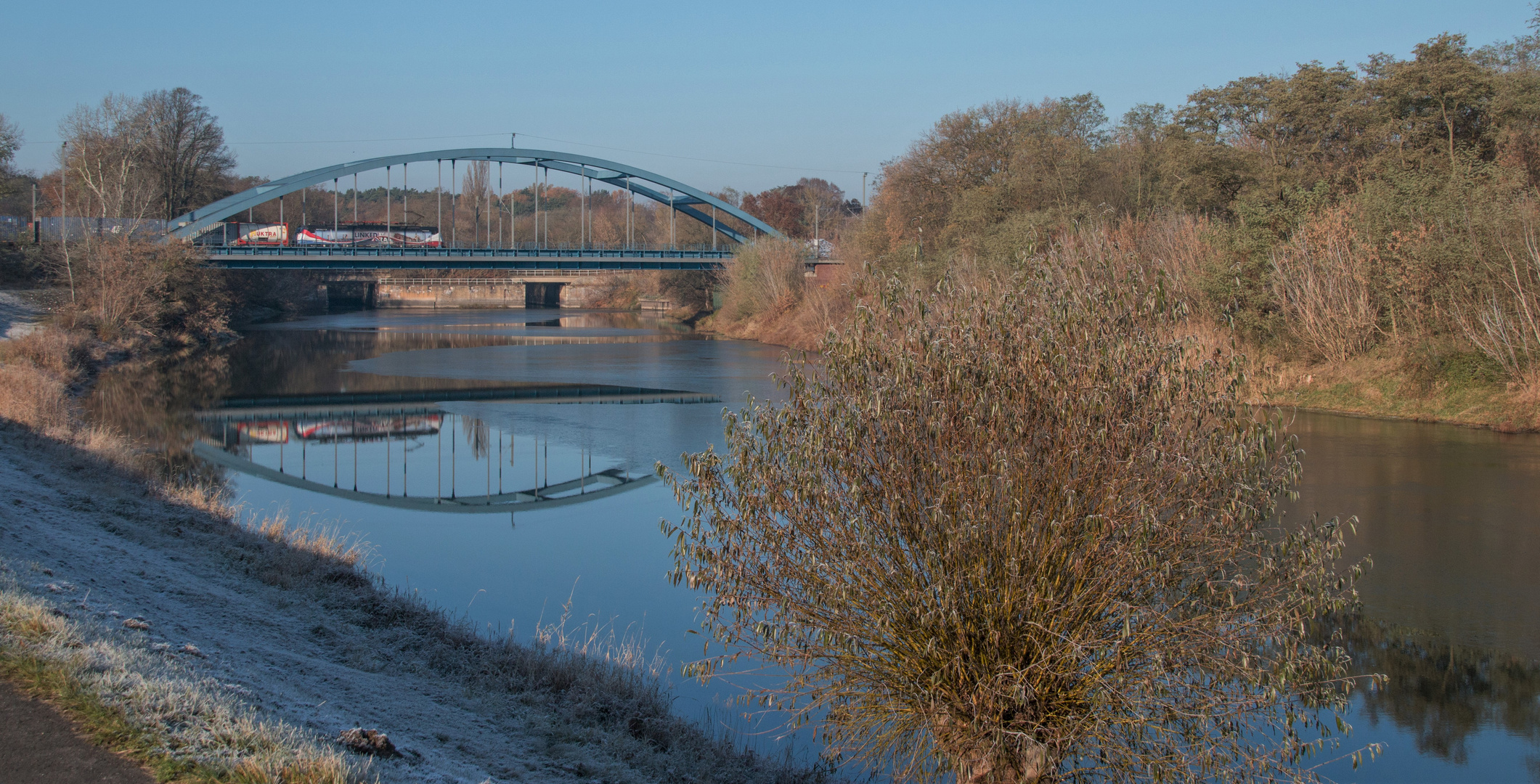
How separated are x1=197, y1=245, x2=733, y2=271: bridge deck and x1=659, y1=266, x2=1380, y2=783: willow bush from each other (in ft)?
133

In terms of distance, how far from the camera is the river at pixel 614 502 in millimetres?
8242

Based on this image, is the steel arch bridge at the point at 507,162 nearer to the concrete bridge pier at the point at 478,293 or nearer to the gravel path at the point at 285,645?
the concrete bridge pier at the point at 478,293

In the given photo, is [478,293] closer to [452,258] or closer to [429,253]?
[452,258]

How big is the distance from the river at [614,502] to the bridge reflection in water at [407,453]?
7 cm

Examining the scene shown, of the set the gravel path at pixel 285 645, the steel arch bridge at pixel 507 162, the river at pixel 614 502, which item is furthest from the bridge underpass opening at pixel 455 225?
the gravel path at pixel 285 645

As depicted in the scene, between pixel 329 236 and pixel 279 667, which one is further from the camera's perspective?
pixel 329 236

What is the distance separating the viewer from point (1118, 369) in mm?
5867

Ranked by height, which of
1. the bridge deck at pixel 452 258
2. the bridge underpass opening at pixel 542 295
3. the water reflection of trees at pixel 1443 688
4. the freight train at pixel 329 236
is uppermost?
the freight train at pixel 329 236

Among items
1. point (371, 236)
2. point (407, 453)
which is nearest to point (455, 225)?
point (371, 236)

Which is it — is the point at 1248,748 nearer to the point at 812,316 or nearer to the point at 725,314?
the point at 812,316

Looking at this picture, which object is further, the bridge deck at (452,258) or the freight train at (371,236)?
the freight train at (371,236)

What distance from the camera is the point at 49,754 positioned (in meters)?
4.18

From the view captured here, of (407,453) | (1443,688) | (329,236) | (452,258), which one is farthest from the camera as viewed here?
(329,236)

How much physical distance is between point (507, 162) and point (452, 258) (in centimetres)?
859
